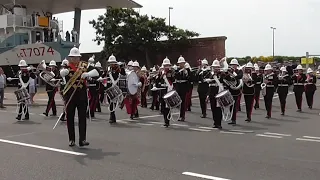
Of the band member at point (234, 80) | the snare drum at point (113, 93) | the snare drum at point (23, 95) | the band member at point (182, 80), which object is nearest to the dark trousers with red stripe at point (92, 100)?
the snare drum at point (113, 93)

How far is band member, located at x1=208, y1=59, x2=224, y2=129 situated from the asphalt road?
329 mm

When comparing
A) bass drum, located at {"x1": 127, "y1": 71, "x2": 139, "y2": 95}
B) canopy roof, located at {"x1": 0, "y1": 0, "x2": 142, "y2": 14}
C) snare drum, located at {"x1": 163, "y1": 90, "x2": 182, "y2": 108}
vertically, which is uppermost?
canopy roof, located at {"x1": 0, "y1": 0, "x2": 142, "y2": 14}

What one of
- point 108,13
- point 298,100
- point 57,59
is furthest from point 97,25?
point 298,100

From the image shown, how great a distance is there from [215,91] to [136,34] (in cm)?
3284

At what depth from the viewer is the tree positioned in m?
43.9

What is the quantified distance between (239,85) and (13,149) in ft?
22.2

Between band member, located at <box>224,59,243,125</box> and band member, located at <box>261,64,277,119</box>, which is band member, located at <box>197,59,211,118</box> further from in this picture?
band member, located at <box>261,64,277,119</box>

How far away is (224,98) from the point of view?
11664mm

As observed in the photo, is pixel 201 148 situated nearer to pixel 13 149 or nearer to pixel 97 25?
pixel 13 149

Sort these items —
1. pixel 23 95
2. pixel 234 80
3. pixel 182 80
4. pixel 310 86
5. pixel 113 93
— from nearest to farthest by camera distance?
pixel 234 80 < pixel 113 93 < pixel 182 80 < pixel 23 95 < pixel 310 86

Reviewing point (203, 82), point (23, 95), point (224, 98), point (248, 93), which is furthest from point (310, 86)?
point (23, 95)

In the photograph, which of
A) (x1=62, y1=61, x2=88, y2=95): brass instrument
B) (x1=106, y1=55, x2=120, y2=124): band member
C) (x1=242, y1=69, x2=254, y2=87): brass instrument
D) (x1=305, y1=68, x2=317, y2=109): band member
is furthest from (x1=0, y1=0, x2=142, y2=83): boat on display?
(x1=62, y1=61, x2=88, y2=95): brass instrument

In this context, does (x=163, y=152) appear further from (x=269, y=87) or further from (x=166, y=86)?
(x=269, y=87)

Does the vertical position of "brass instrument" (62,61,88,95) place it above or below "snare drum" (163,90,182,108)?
above
